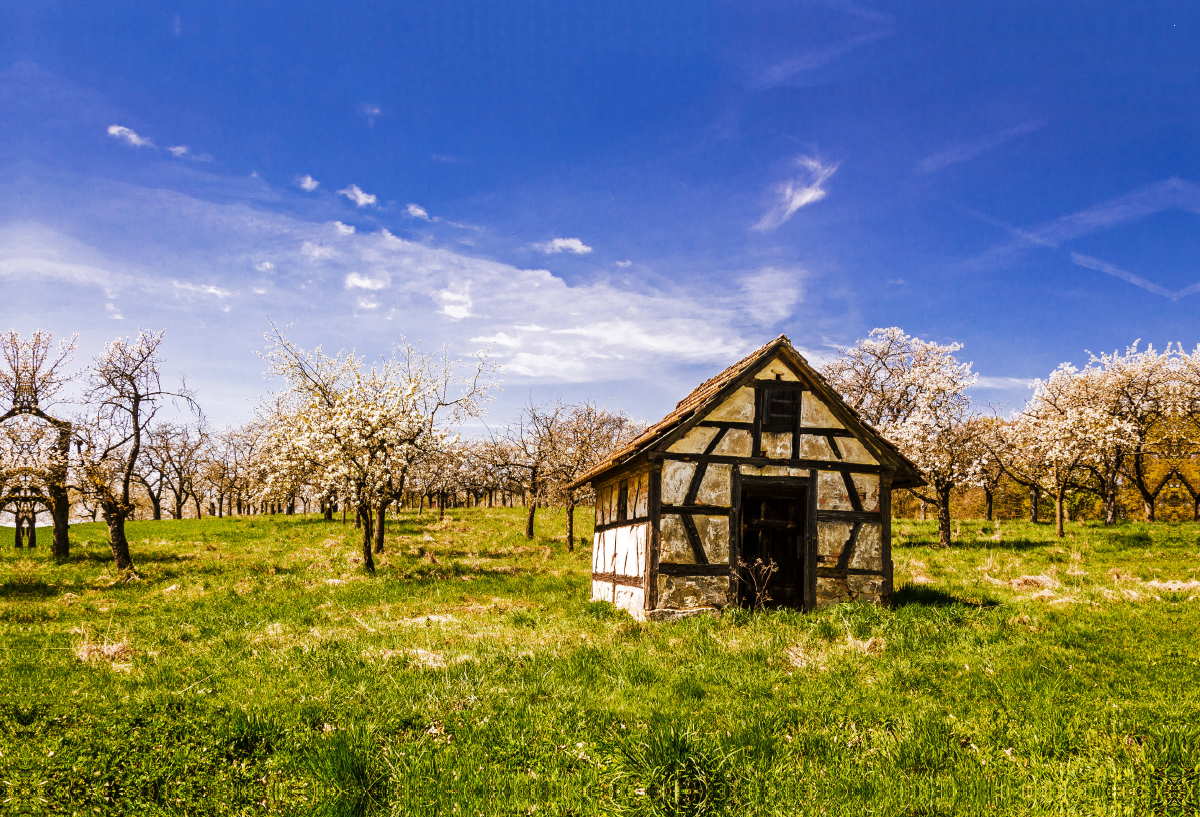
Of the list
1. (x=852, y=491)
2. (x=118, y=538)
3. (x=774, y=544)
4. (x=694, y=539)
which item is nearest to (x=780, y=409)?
(x=852, y=491)

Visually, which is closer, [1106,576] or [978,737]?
[978,737]

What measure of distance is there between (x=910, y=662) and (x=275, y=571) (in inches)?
720

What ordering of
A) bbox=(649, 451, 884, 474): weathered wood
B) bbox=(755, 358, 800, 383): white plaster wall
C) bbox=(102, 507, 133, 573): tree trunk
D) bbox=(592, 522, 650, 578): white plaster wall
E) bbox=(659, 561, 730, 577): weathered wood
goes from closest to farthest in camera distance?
bbox=(659, 561, 730, 577): weathered wood → bbox=(649, 451, 884, 474): weathered wood → bbox=(592, 522, 650, 578): white plaster wall → bbox=(755, 358, 800, 383): white plaster wall → bbox=(102, 507, 133, 573): tree trunk

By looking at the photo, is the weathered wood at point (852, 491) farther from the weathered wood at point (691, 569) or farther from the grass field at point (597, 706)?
the weathered wood at point (691, 569)

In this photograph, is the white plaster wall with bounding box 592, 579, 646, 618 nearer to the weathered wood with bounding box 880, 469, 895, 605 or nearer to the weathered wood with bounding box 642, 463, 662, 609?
the weathered wood with bounding box 642, 463, 662, 609

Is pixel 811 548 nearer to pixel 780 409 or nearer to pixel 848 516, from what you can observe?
pixel 848 516

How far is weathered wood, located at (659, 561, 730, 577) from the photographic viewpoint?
12.6 meters

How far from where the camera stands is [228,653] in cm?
984

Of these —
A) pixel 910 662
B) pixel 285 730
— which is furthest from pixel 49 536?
pixel 910 662

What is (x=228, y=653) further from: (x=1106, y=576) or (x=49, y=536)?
(x=49, y=536)

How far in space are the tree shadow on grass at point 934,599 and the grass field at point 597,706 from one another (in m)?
0.11

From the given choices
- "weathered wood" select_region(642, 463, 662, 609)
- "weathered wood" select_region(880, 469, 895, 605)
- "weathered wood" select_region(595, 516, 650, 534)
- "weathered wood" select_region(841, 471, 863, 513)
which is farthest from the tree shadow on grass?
"weathered wood" select_region(595, 516, 650, 534)

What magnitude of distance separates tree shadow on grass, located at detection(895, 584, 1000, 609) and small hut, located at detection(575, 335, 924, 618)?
51 cm

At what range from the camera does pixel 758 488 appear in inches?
538
